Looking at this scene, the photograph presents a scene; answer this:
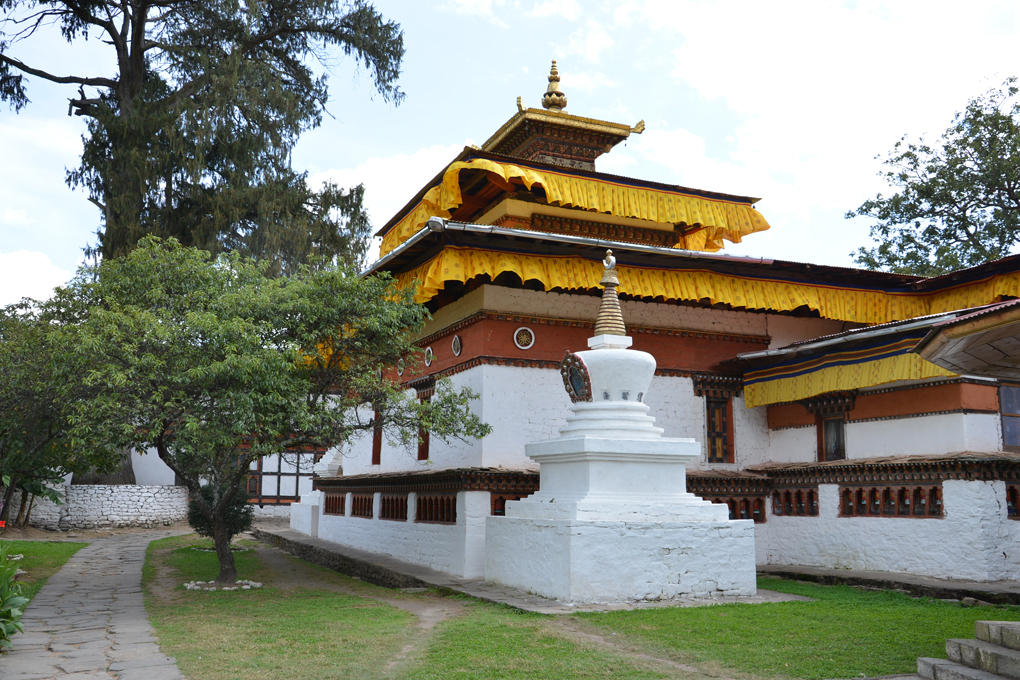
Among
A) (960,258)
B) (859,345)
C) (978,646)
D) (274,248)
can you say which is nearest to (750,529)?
(859,345)

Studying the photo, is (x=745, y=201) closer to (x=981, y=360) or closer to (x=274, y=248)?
(x=981, y=360)

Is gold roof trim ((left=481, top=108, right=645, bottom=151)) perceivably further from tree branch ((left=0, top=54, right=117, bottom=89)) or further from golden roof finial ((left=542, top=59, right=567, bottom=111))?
tree branch ((left=0, top=54, right=117, bottom=89))

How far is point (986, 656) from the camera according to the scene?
4.45m

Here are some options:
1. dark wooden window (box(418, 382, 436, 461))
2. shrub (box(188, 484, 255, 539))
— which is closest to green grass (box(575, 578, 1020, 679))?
dark wooden window (box(418, 382, 436, 461))

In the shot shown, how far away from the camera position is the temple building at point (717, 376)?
356 inches

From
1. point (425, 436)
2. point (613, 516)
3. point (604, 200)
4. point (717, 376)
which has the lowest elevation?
point (613, 516)

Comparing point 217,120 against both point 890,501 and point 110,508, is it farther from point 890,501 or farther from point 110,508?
point 890,501

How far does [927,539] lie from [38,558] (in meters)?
12.7

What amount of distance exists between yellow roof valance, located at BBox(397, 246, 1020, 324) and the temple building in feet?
0.09

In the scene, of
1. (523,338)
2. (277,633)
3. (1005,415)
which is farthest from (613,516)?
(1005,415)

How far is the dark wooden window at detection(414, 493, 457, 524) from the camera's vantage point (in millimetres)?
10298

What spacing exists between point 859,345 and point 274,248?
15.0m

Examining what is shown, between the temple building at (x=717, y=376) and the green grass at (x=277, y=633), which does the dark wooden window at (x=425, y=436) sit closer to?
the temple building at (x=717, y=376)

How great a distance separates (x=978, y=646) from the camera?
14.9 feet
